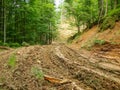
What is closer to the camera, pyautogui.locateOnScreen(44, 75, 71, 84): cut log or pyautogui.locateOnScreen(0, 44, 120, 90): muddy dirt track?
pyautogui.locateOnScreen(0, 44, 120, 90): muddy dirt track

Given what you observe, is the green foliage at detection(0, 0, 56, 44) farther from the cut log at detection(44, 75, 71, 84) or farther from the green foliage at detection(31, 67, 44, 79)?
the cut log at detection(44, 75, 71, 84)

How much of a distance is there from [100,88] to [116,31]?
7442 mm

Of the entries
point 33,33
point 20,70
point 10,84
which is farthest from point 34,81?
point 33,33

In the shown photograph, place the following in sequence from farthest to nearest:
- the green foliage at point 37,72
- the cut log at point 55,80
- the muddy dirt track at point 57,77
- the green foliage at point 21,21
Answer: the green foliage at point 21,21 < the green foliage at point 37,72 < the cut log at point 55,80 < the muddy dirt track at point 57,77

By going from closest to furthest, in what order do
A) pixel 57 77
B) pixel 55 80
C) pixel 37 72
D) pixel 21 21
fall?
1. pixel 55 80
2. pixel 57 77
3. pixel 37 72
4. pixel 21 21

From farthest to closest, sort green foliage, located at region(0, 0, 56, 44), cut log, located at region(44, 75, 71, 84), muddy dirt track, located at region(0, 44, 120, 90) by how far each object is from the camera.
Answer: green foliage, located at region(0, 0, 56, 44) → cut log, located at region(44, 75, 71, 84) → muddy dirt track, located at region(0, 44, 120, 90)

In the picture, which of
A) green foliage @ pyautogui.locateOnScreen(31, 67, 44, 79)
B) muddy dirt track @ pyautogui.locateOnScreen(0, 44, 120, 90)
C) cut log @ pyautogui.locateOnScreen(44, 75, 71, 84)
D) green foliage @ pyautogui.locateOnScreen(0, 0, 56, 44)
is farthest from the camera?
green foliage @ pyautogui.locateOnScreen(0, 0, 56, 44)

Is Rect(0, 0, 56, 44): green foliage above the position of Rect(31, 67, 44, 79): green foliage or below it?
above

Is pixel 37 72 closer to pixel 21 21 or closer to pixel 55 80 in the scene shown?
pixel 55 80

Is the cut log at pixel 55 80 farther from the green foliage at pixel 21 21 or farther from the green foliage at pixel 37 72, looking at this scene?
the green foliage at pixel 21 21

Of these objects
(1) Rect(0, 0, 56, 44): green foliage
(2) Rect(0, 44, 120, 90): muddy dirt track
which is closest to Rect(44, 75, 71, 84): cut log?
(2) Rect(0, 44, 120, 90): muddy dirt track

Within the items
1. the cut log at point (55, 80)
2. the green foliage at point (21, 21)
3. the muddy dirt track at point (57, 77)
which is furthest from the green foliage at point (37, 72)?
the green foliage at point (21, 21)

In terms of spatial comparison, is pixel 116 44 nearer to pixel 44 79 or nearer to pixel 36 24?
pixel 44 79

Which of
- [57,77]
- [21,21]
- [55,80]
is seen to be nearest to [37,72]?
[57,77]
